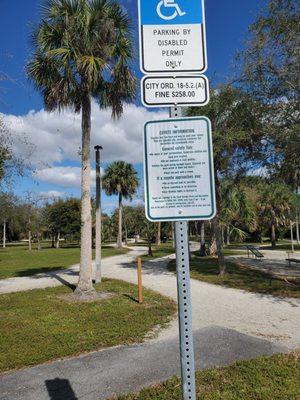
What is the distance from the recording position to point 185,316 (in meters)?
2.17

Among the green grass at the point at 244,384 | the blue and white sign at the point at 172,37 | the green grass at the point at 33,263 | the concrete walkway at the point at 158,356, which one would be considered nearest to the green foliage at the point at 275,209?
the green grass at the point at 33,263

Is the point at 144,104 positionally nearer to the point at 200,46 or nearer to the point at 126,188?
the point at 200,46

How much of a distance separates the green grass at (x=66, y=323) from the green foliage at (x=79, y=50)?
20.3 feet

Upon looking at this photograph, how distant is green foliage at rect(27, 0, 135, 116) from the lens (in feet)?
39.0

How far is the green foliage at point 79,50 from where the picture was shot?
1190 centimetres

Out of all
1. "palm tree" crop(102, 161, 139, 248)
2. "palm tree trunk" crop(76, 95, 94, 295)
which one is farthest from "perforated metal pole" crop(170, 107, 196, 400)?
"palm tree" crop(102, 161, 139, 248)

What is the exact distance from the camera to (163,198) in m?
2.18

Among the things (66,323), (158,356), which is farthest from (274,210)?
(158,356)

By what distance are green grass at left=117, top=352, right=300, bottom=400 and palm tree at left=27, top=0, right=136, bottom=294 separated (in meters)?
7.61

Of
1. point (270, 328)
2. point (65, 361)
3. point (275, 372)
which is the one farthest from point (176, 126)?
point (270, 328)

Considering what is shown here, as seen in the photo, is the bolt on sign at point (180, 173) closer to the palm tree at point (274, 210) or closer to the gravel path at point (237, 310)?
the gravel path at point (237, 310)

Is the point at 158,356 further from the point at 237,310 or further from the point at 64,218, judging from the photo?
the point at 64,218

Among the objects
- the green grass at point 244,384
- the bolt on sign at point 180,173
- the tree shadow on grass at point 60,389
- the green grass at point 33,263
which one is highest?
the bolt on sign at point 180,173

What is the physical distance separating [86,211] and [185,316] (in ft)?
33.5
